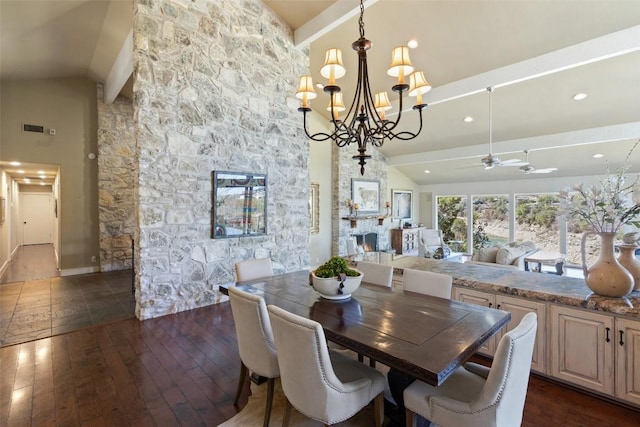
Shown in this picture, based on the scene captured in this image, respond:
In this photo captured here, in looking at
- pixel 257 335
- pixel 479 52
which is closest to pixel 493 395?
pixel 257 335

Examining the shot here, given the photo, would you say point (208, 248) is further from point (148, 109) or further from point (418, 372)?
point (418, 372)

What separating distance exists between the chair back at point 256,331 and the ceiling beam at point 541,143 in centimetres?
715

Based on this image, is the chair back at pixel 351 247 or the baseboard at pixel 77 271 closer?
the baseboard at pixel 77 271

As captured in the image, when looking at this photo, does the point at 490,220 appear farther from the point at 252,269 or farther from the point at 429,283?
the point at 252,269

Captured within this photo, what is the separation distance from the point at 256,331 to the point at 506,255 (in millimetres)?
4880

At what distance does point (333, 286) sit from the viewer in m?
2.08

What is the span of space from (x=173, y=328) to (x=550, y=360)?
3.62 meters

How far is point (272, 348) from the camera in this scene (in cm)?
182

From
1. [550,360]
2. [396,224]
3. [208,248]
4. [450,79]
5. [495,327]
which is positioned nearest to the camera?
[495,327]

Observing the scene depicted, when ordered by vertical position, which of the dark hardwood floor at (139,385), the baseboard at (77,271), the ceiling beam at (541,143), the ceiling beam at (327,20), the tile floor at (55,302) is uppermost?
the ceiling beam at (327,20)

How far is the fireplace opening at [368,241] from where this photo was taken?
28.1ft

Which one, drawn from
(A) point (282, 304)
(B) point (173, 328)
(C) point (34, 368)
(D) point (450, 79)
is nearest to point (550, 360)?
(A) point (282, 304)

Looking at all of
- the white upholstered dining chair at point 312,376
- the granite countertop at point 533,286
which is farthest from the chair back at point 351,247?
the white upholstered dining chair at point 312,376

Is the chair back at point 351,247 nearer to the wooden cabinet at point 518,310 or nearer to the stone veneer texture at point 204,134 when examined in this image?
the stone veneer texture at point 204,134
